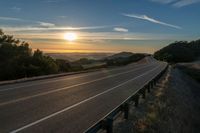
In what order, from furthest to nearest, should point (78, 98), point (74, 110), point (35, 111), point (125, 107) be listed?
point (78, 98) → point (74, 110) → point (35, 111) → point (125, 107)

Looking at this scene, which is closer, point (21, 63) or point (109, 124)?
point (109, 124)

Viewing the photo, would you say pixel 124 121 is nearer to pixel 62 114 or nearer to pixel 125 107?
pixel 125 107

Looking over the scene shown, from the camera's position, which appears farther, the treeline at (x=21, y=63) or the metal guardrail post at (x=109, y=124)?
the treeline at (x=21, y=63)

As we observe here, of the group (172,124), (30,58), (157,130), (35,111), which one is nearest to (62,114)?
(35,111)

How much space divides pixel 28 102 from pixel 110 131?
691cm

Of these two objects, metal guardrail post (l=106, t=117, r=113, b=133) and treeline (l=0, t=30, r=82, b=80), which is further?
treeline (l=0, t=30, r=82, b=80)

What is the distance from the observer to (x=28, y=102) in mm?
14961

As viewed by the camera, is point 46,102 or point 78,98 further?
point 78,98

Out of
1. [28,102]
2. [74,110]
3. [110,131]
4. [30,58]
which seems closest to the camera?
[110,131]

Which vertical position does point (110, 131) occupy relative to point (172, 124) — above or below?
above

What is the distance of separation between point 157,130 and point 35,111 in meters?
4.43

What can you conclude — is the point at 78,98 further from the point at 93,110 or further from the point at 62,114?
the point at 62,114

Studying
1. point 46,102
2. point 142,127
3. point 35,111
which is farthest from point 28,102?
point 142,127

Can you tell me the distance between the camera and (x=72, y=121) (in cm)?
1120
